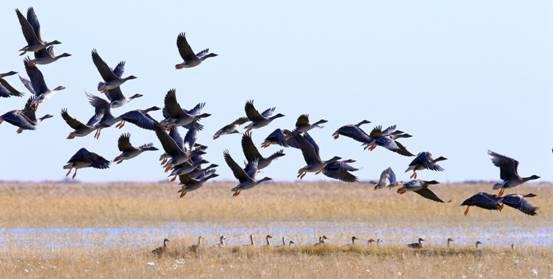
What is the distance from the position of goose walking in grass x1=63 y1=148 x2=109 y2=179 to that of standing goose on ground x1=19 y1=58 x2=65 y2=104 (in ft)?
3.68

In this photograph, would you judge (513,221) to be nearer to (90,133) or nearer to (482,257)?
(482,257)

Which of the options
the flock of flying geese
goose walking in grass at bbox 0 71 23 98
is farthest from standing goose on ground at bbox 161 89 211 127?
goose walking in grass at bbox 0 71 23 98

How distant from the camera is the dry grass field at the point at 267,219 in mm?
20234

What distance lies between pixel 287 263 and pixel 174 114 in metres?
3.11

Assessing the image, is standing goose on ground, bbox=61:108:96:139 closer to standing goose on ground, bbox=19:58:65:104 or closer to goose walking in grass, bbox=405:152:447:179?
standing goose on ground, bbox=19:58:65:104

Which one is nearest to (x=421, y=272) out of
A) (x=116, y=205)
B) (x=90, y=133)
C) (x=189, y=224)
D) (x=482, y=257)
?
(x=482, y=257)

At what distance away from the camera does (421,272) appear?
65.0ft

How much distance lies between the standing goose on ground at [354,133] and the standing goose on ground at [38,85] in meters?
4.73

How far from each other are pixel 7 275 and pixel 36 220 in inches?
685

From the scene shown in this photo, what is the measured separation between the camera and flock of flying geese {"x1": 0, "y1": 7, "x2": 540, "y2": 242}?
840 inches

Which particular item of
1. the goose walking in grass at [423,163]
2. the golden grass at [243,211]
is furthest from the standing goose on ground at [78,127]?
the golden grass at [243,211]

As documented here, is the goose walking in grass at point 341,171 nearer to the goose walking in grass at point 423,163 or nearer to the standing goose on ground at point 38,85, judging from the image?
the goose walking in grass at point 423,163

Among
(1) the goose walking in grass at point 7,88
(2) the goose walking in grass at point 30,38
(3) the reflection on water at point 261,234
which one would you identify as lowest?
(3) the reflection on water at point 261,234

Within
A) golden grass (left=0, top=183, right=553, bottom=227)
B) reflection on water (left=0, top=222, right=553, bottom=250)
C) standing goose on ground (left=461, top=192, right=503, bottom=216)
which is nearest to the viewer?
standing goose on ground (left=461, top=192, right=503, bottom=216)
